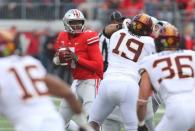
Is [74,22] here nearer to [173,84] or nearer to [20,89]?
[173,84]

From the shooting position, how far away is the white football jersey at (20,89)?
5828 millimetres

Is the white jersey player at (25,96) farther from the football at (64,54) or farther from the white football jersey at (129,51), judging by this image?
the football at (64,54)

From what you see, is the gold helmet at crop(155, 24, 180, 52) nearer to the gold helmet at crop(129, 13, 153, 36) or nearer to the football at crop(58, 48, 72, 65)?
the gold helmet at crop(129, 13, 153, 36)

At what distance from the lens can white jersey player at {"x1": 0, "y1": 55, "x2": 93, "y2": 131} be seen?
19.1 ft

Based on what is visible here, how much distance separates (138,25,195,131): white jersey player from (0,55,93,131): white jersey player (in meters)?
1.41

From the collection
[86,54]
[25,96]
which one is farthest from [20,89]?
[86,54]

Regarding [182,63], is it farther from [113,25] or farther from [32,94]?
[113,25]

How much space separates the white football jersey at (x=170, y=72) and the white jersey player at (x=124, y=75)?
1.27m

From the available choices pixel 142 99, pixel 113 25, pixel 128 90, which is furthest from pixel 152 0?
pixel 142 99

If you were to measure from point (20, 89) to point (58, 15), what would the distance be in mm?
13053

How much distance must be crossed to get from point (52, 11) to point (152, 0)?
2.39m

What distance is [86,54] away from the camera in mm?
9594

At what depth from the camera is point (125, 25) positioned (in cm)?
912

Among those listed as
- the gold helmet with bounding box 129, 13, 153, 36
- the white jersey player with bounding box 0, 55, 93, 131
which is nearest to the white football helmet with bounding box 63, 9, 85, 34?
the gold helmet with bounding box 129, 13, 153, 36
